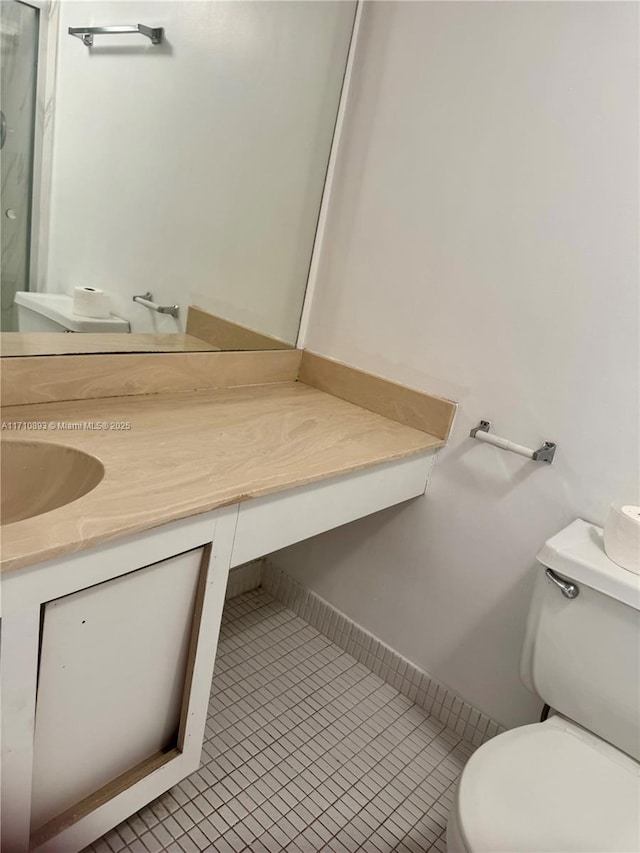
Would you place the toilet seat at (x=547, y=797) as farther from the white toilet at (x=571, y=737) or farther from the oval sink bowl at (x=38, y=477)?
the oval sink bowl at (x=38, y=477)

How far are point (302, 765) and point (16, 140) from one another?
1585 mm

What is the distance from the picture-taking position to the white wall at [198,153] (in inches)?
52.0

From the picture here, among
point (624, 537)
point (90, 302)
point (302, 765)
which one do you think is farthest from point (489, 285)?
point (302, 765)

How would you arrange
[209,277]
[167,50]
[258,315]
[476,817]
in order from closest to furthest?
[476,817] < [167,50] < [209,277] < [258,315]

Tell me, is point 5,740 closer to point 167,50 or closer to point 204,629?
point 204,629

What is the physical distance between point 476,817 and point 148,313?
1.28 meters

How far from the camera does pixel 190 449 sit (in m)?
1.15

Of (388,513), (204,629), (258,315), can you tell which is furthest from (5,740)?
(258,315)

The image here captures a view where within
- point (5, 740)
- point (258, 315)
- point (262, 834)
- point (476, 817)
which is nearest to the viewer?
point (5, 740)

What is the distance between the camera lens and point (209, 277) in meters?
1.63

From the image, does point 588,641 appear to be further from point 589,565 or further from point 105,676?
point 105,676

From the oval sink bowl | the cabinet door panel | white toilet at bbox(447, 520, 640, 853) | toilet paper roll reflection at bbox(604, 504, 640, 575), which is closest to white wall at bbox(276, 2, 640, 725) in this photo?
toilet paper roll reflection at bbox(604, 504, 640, 575)

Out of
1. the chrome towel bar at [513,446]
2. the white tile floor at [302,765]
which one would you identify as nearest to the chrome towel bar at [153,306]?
the chrome towel bar at [513,446]

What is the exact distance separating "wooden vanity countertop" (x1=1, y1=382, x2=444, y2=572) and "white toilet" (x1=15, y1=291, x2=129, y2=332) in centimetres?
19
